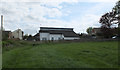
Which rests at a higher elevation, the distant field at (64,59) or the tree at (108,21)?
the tree at (108,21)

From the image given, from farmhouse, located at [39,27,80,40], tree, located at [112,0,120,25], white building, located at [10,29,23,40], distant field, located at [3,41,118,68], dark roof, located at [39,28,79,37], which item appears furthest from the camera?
white building, located at [10,29,23,40]

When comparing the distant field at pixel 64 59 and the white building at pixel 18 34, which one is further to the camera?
the white building at pixel 18 34

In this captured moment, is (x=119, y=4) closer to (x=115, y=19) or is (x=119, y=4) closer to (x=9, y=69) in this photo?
(x=115, y=19)

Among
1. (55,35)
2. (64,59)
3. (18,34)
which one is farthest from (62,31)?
(64,59)

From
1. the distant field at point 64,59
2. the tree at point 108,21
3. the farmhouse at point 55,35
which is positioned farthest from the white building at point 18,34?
the distant field at point 64,59

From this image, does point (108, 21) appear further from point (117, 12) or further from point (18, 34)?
point (18, 34)

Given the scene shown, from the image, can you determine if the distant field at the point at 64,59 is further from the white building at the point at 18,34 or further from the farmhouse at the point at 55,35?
the white building at the point at 18,34

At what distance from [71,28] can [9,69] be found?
46037 millimetres

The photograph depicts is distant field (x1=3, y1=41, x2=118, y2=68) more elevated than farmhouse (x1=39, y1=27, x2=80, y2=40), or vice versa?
farmhouse (x1=39, y1=27, x2=80, y2=40)

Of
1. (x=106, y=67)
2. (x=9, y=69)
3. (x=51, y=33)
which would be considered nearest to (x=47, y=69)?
(x=9, y=69)

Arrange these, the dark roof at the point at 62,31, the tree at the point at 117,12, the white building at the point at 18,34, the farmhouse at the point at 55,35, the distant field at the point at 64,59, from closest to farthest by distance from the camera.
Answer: the distant field at the point at 64,59, the tree at the point at 117,12, the farmhouse at the point at 55,35, the dark roof at the point at 62,31, the white building at the point at 18,34

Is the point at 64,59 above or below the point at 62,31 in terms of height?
below

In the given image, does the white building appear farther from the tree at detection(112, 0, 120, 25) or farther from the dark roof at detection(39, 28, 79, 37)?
the tree at detection(112, 0, 120, 25)

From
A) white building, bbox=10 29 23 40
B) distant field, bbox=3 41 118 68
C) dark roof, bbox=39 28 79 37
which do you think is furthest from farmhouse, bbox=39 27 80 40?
distant field, bbox=3 41 118 68
